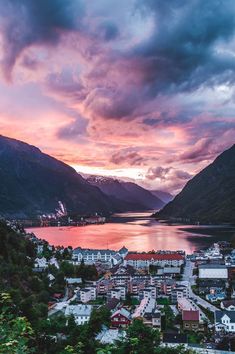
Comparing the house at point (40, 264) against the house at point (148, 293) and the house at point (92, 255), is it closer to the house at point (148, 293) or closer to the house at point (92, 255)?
the house at point (92, 255)

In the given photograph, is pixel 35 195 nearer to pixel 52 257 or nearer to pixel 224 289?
pixel 52 257

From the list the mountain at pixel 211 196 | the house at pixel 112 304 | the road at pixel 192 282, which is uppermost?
the mountain at pixel 211 196

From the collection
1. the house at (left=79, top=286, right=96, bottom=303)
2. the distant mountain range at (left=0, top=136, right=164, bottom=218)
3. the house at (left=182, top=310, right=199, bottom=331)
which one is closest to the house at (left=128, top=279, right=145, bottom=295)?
the house at (left=79, top=286, right=96, bottom=303)

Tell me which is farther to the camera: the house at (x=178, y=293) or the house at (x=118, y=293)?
the house at (x=118, y=293)

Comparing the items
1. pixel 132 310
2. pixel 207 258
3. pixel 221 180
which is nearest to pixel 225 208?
pixel 221 180

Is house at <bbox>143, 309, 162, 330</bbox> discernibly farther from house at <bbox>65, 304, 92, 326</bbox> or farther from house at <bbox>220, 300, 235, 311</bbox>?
house at <bbox>220, 300, 235, 311</bbox>

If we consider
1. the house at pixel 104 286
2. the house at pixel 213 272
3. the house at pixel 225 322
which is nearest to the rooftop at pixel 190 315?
the house at pixel 225 322

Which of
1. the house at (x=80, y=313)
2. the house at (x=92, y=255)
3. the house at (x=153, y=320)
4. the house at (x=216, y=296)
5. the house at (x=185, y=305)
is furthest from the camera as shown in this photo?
the house at (x=92, y=255)

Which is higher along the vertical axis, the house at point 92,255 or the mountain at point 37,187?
the mountain at point 37,187

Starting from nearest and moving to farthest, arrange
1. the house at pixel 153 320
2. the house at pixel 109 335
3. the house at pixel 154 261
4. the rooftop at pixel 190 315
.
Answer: the house at pixel 109 335
the house at pixel 153 320
the rooftop at pixel 190 315
the house at pixel 154 261
